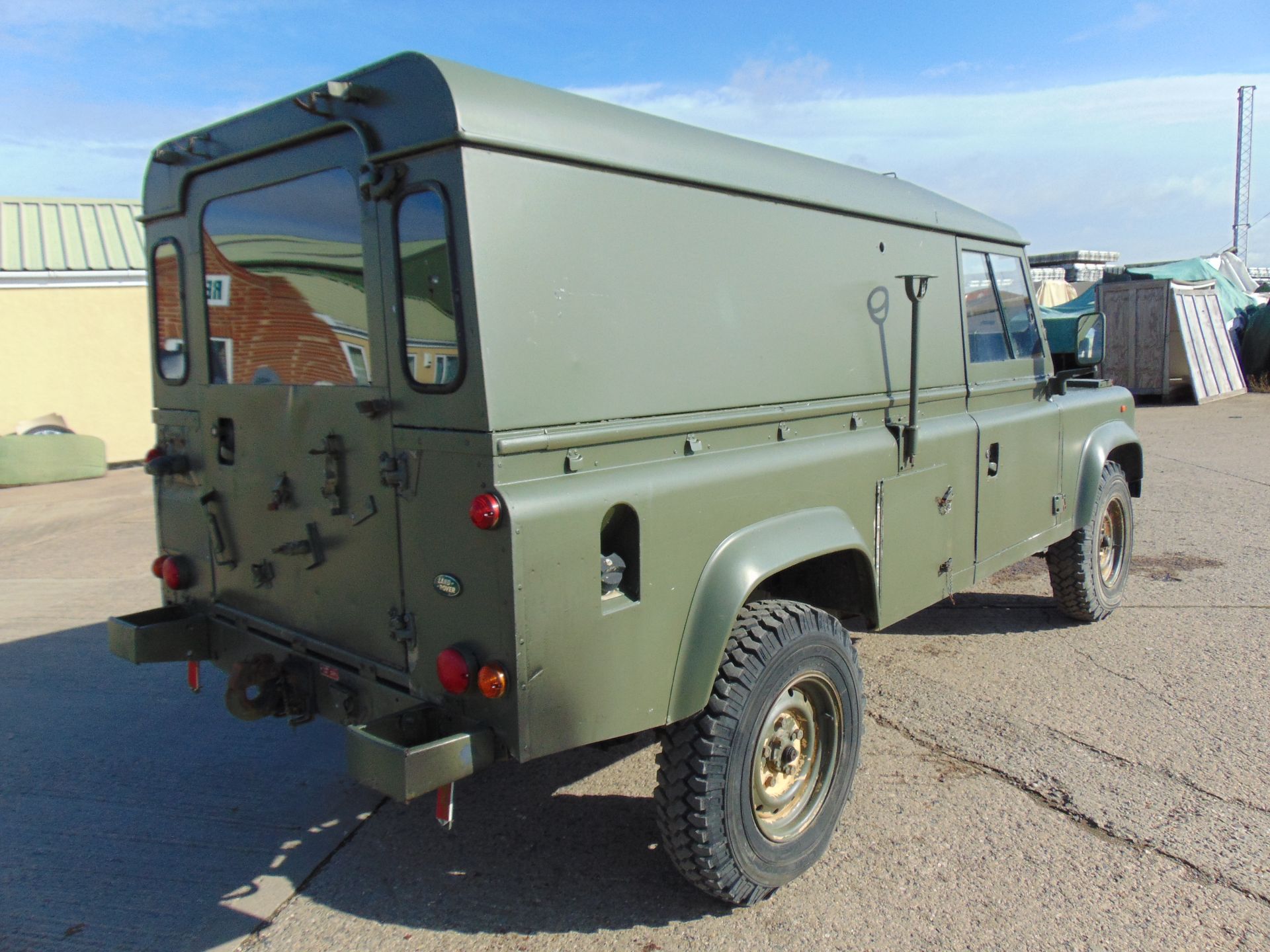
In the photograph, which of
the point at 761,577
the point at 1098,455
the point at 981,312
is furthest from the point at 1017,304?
the point at 761,577

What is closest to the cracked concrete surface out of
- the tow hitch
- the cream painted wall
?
the tow hitch

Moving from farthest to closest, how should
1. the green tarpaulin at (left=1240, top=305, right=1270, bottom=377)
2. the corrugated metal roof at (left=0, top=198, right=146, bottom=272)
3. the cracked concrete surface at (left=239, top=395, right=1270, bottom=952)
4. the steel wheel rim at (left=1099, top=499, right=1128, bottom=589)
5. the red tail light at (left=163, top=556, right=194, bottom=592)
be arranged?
1. the green tarpaulin at (left=1240, top=305, right=1270, bottom=377)
2. the corrugated metal roof at (left=0, top=198, right=146, bottom=272)
3. the steel wheel rim at (left=1099, top=499, right=1128, bottom=589)
4. the red tail light at (left=163, top=556, right=194, bottom=592)
5. the cracked concrete surface at (left=239, top=395, right=1270, bottom=952)

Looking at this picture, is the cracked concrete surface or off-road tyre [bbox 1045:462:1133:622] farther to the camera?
off-road tyre [bbox 1045:462:1133:622]

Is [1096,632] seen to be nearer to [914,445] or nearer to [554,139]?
[914,445]

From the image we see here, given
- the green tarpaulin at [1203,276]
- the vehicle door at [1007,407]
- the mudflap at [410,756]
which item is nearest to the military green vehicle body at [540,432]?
the mudflap at [410,756]

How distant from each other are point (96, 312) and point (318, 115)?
1274 cm

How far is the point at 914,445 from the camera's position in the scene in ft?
12.3

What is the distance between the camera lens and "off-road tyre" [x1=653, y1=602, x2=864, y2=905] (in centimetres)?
279

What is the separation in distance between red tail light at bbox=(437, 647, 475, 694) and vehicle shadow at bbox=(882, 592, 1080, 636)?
343cm

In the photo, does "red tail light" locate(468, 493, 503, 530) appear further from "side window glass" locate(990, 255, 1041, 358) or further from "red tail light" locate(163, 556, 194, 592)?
"side window glass" locate(990, 255, 1041, 358)

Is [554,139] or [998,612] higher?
[554,139]

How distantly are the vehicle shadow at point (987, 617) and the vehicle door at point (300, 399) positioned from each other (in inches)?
134

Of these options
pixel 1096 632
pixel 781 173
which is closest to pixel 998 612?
pixel 1096 632

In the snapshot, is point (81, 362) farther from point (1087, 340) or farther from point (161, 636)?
point (1087, 340)
